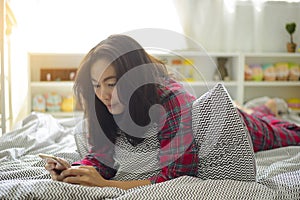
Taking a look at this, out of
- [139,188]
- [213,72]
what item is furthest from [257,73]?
[139,188]

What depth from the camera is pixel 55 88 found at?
122 inches

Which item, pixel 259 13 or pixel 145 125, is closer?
pixel 145 125

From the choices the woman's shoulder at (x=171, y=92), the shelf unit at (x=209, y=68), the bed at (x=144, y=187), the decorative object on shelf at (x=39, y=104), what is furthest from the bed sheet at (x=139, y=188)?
the shelf unit at (x=209, y=68)

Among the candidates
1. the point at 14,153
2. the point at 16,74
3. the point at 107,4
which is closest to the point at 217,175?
the point at 14,153

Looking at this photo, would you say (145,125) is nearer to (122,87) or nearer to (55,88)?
(122,87)

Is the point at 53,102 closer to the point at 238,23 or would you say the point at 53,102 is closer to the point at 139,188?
the point at 238,23

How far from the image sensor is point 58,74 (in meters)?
3.01

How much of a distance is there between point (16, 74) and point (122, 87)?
1.65 meters

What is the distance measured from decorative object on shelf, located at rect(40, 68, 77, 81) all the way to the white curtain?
0.94 meters

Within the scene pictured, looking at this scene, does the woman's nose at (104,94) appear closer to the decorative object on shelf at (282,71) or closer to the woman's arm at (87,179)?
the woman's arm at (87,179)

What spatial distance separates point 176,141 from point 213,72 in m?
2.22

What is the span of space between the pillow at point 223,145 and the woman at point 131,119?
0.03 m

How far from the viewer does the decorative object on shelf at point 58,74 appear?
300 centimetres

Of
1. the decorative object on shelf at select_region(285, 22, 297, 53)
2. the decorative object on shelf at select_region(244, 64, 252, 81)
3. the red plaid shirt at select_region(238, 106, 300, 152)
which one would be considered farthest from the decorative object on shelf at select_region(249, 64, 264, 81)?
the red plaid shirt at select_region(238, 106, 300, 152)
